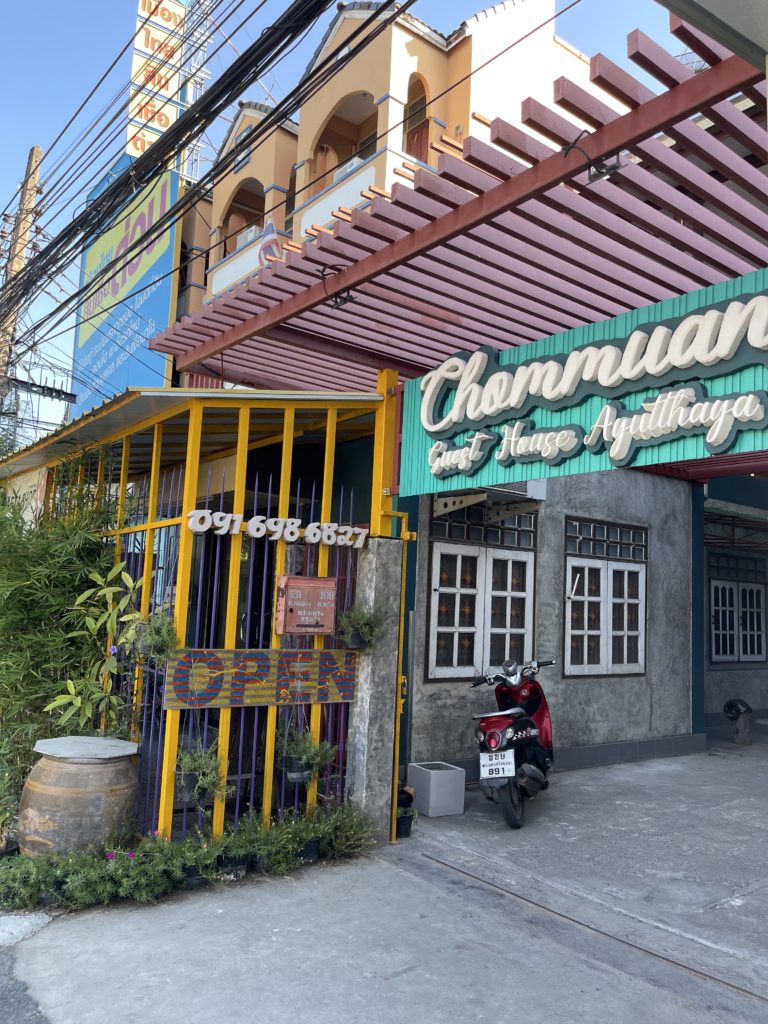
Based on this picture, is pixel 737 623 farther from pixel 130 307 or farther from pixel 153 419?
pixel 130 307

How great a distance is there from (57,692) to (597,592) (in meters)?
5.91

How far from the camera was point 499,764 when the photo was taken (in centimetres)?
618

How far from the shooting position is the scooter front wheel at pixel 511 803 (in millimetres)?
6184

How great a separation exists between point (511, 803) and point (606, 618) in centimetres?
→ 362

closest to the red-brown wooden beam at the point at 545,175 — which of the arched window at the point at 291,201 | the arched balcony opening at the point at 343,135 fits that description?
the arched balcony opening at the point at 343,135

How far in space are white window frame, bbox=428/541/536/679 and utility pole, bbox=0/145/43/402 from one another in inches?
302

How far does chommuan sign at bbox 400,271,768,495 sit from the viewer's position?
381cm

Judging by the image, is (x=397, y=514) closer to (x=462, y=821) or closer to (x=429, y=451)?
(x=429, y=451)

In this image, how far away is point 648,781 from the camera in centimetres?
827

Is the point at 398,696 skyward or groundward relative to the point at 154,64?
groundward

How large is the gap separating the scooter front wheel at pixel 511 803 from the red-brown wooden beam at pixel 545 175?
3.87 m

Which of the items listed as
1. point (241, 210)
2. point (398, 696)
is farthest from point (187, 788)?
point (241, 210)

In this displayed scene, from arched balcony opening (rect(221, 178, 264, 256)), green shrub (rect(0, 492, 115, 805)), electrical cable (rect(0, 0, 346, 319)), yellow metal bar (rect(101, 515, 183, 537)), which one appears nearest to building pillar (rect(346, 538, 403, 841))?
yellow metal bar (rect(101, 515, 183, 537))

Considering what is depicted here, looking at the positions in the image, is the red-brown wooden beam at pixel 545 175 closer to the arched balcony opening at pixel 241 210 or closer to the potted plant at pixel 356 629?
the potted plant at pixel 356 629
